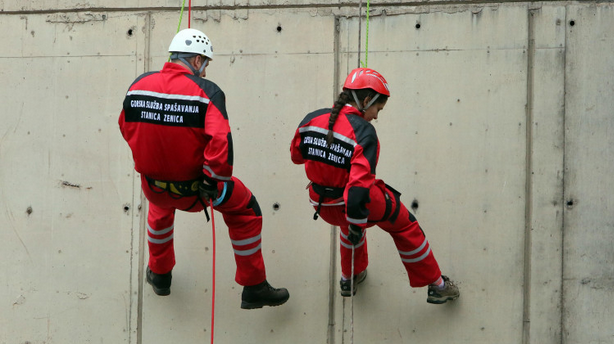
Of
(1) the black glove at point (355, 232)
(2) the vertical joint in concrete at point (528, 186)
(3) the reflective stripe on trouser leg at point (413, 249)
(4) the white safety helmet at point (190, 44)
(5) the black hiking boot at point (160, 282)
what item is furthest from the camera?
(5) the black hiking boot at point (160, 282)

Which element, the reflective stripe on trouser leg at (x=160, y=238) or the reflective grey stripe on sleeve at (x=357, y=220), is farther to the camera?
the reflective stripe on trouser leg at (x=160, y=238)

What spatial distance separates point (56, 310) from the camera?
597cm

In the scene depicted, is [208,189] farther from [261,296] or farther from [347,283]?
[347,283]

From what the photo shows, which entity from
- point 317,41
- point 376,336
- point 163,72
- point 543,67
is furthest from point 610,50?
point 163,72

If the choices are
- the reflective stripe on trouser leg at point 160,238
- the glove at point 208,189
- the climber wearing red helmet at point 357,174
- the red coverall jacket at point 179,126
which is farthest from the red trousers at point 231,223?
the climber wearing red helmet at point 357,174

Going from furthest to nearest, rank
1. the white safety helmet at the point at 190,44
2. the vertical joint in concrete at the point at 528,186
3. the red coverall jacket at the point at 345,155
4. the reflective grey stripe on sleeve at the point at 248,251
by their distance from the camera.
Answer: the vertical joint in concrete at the point at 528,186
the reflective grey stripe on sleeve at the point at 248,251
the white safety helmet at the point at 190,44
the red coverall jacket at the point at 345,155

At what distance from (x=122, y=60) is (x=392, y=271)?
2464 mm

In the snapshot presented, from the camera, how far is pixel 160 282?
18.4ft

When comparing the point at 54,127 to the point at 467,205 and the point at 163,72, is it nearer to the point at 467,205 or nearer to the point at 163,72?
the point at 163,72

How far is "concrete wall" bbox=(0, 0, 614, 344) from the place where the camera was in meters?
5.51

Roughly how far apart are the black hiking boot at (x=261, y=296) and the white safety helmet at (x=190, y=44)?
5.03 feet

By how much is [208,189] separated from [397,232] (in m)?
1.23

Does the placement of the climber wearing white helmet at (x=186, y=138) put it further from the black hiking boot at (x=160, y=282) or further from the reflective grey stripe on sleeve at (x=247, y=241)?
the black hiking boot at (x=160, y=282)

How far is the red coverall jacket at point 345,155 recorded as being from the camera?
4.62 m
